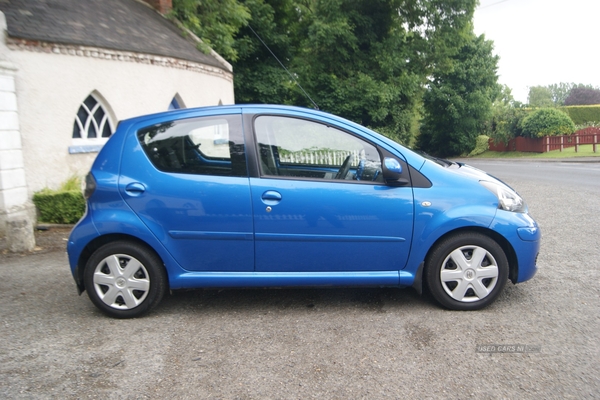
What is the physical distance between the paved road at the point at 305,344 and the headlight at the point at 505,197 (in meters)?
0.89

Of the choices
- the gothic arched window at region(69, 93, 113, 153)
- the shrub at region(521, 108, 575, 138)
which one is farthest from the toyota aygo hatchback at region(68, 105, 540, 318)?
the shrub at region(521, 108, 575, 138)

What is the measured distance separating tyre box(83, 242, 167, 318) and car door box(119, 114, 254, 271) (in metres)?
0.23

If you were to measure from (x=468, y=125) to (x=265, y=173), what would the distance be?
37.2m

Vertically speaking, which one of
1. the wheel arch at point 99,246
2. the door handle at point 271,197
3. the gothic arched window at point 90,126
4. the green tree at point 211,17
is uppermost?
the green tree at point 211,17

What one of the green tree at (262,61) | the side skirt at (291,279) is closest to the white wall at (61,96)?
the side skirt at (291,279)

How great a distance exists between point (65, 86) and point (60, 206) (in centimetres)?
251

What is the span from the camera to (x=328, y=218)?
14.1ft

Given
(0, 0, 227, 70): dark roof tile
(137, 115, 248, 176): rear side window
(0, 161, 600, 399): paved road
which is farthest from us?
(0, 0, 227, 70): dark roof tile

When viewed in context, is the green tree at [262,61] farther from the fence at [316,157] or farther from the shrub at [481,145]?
the fence at [316,157]

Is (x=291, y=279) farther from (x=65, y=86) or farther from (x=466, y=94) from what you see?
(x=466, y=94)

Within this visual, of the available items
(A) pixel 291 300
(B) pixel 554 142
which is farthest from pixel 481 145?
(A) pixel 291 300

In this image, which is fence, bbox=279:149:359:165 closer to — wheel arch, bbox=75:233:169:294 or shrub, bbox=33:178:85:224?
wheel arch, bbox=75:233:169:294

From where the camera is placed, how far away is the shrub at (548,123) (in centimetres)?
3203

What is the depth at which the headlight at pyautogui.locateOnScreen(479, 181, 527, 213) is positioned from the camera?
14.6 ft
